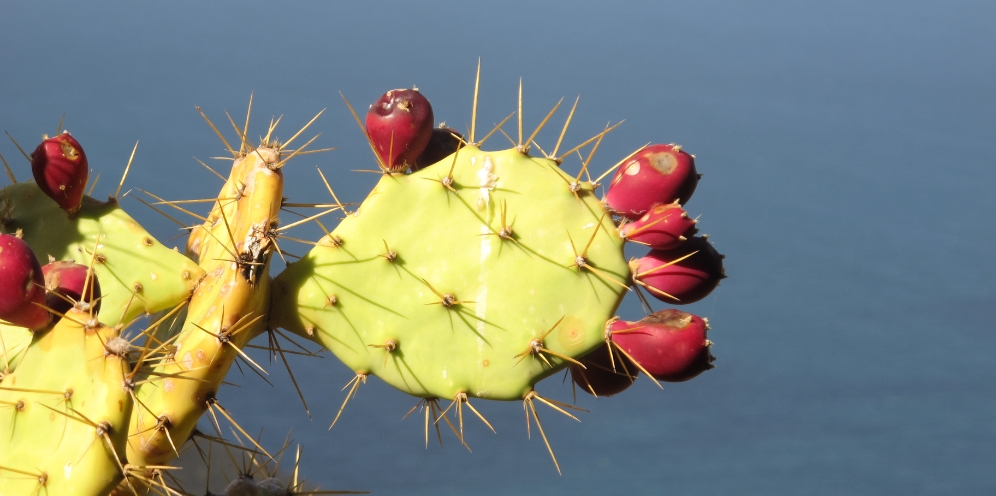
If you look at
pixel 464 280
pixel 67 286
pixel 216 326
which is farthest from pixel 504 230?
pixel 67 286

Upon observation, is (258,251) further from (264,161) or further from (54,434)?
(54,434)

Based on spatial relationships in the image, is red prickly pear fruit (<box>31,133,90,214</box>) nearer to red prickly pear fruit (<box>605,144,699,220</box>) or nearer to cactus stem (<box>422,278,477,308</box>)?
cactus stem (<box>422,278,477,308</box>)

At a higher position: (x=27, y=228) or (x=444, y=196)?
(x=444, y=196)

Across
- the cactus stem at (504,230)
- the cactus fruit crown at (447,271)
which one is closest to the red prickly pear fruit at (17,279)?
the cactus fruit crown at (447,271)

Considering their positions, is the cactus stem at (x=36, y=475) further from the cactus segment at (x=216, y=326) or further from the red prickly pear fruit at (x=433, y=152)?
the red prickly pear fruit at (x=433, y=152)

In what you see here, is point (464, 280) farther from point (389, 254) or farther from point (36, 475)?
point (36, 475)

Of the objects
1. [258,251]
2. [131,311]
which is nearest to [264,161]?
[258,251]
